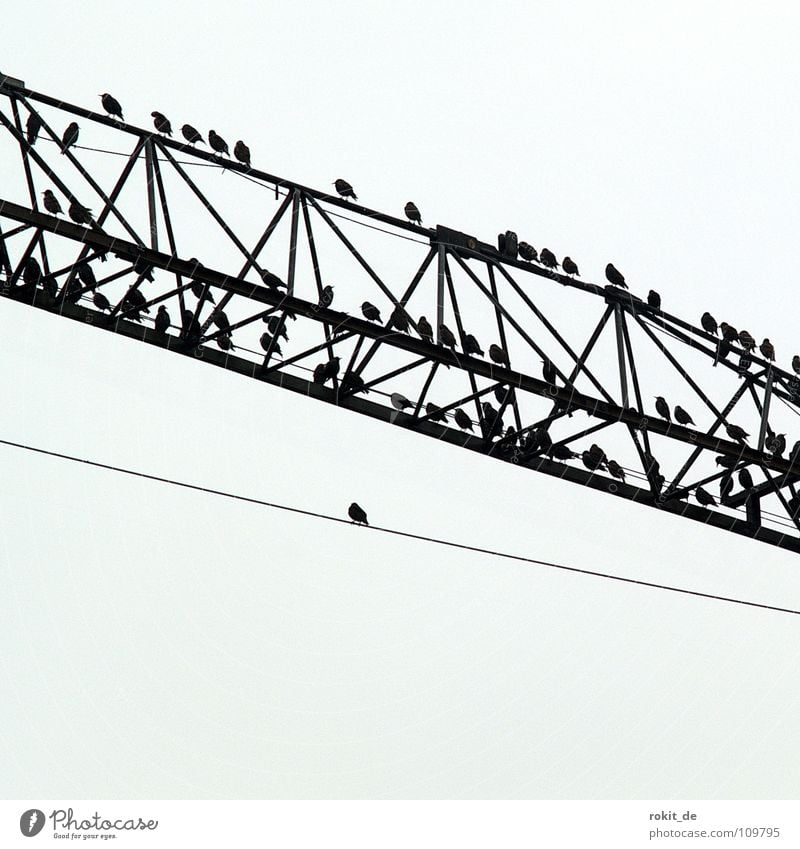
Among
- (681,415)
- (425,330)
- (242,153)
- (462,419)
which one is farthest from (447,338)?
(681,415)

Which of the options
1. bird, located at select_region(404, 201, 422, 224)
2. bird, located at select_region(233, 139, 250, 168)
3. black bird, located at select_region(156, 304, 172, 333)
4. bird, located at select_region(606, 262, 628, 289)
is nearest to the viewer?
black bird, located at select_region(156, 304, 172, 333)

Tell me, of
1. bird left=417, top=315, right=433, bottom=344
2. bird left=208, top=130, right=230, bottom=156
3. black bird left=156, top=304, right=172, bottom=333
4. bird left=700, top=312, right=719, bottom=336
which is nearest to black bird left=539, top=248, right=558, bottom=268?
bird left=417, top=315, right=433, bottom=344

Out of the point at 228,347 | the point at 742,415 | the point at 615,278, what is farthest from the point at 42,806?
the point at 742,415

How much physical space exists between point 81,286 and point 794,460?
810 centimetres

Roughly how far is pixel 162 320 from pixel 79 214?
139 centimetres

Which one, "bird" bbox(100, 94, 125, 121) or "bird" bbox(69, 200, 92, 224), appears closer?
"bird" bbox(69, 200, 92, 224)

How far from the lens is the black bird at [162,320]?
13523 millimetres

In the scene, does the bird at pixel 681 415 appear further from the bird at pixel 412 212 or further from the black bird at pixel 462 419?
the bird at pixel 412 212

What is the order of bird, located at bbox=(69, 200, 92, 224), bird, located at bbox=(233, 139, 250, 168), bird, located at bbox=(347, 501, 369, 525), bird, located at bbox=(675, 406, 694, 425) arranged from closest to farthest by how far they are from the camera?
1. bird, located at bbox=(69, 200, 92, 224)
2. bird, located at bbox=(233, 139, 250, 168)
3. bird, located at bbox=(675, 406, 694, 425)
4. bird, located at bbox=(347, 501, 369, 525)

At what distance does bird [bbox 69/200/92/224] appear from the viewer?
41.9 ft

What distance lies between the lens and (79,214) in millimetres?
12805

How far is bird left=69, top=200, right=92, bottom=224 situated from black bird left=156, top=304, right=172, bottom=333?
117 centimetres

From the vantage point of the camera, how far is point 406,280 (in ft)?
97.5

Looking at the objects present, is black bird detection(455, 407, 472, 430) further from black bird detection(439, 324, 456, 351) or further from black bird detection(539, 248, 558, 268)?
black bird detection(539, 248, 558, 268)
